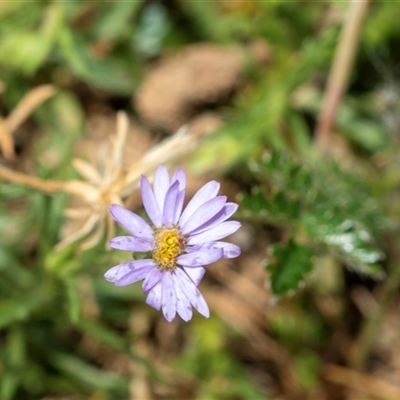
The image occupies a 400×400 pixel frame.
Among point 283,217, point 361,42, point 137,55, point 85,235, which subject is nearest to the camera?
point 85,235

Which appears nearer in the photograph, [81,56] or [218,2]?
[81,56]

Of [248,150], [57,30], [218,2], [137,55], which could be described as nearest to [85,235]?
[248,150]

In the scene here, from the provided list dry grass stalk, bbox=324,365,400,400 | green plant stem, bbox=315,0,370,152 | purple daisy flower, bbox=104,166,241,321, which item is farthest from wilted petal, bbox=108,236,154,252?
dry grass stalk, bbox=324,365,400,400

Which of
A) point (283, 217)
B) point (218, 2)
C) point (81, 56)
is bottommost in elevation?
point (283, 217)

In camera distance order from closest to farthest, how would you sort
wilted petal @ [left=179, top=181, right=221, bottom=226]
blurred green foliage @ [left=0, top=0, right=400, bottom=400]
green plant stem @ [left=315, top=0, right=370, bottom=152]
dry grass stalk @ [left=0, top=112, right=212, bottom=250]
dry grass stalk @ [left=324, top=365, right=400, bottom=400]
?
wilted petal @ [left=179, top=181, right=221, bottom=226] → dry grass stalk @ [left=0, top=112, right=212, bottom=250] → blurred green foliage @ [left=0, top=0, right=400, bottom=400] → green plant stem @ [left=315, top=0, right=370, bottom=152] → dry grass stalk @ [left=324, top=365, right=400, bottom=400]

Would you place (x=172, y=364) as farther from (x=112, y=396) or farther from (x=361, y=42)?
(x=361, y=42)

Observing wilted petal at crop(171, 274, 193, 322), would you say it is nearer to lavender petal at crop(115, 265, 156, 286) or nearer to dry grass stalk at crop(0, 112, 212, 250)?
lavender petal at crop(115, 265, 156, 286)
